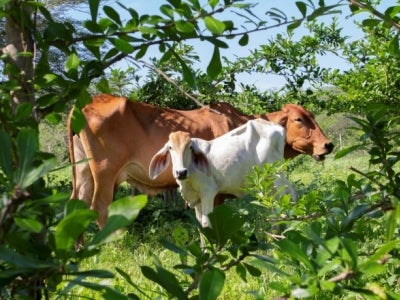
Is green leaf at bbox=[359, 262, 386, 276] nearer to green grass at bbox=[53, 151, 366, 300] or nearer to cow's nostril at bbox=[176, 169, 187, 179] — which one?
green grass at bbox=[53, 151, 366, 300]

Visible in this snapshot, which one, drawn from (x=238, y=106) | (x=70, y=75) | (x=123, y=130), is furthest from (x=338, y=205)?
(x=238, y=106)

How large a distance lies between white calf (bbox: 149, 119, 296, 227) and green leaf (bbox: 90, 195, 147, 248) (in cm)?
406

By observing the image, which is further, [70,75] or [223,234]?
[70,75]

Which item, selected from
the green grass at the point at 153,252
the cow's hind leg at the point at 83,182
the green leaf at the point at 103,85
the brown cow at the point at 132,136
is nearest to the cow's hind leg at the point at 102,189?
the brown cow at the point at 132,136

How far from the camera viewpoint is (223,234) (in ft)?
2.79

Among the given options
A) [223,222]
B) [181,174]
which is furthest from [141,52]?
[181,174]

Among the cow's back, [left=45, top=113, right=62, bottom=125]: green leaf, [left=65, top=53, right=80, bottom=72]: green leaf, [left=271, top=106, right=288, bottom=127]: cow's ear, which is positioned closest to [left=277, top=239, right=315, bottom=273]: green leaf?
[left=65, top=53, right=80, bottom=72]: green leaf

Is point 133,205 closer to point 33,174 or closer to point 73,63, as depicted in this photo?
point 33,174

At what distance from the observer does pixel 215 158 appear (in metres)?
5.30

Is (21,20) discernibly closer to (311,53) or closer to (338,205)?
(338,205)

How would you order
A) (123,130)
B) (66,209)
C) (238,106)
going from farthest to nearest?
(238,106) → (123,130) → (66,209)

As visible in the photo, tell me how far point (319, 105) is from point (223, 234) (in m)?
5.72

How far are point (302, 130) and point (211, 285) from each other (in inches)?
216

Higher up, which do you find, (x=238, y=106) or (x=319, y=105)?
(x=319, y=105)
